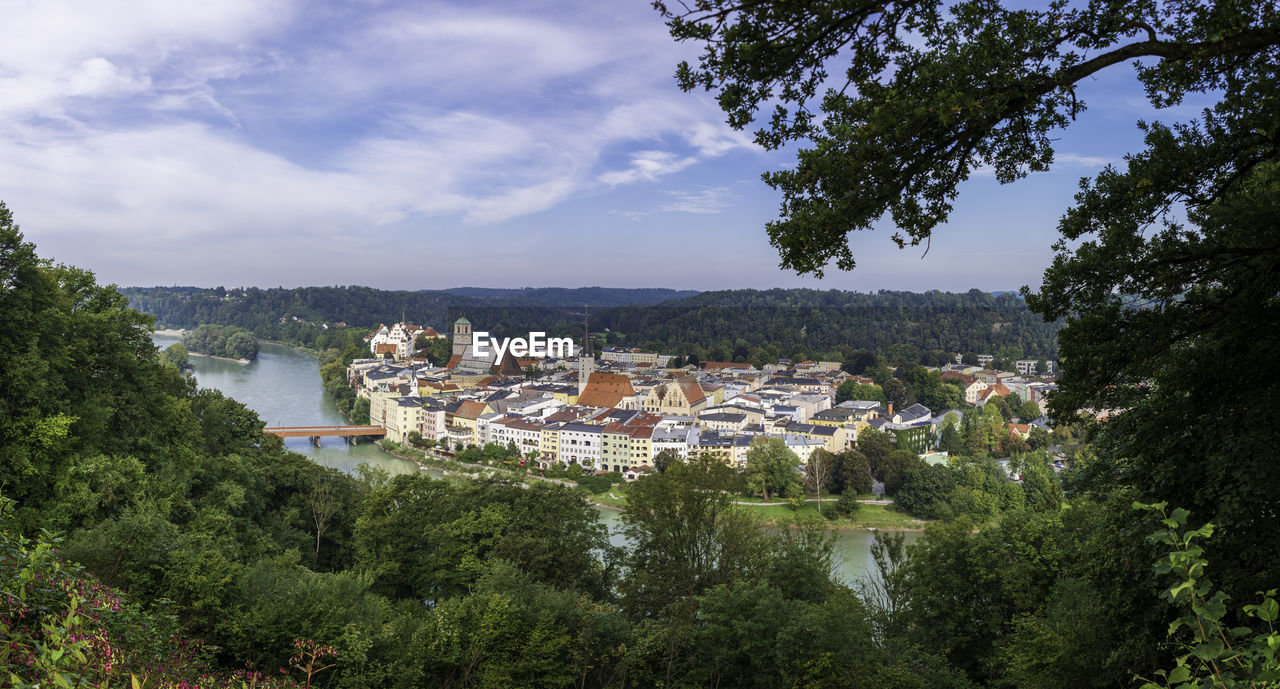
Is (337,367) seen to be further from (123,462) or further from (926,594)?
(926,594)

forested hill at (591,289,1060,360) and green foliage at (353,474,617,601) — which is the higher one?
forested hill at (591,289,1060,360)

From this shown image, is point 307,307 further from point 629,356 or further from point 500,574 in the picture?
point 500,574

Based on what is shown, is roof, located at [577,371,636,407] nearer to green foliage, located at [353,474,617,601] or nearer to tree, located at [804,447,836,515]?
tree, located at [804,447,836,515]

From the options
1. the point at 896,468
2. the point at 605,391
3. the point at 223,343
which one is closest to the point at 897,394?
the point at 605,391

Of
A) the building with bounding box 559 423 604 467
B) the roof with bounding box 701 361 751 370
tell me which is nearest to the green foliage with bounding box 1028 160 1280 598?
the building with bounding box 559 423 604 467

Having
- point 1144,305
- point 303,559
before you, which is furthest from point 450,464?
point 1144,305

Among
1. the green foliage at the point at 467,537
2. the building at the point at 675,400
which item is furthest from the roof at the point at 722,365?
the green foliage at the point at 467,537
